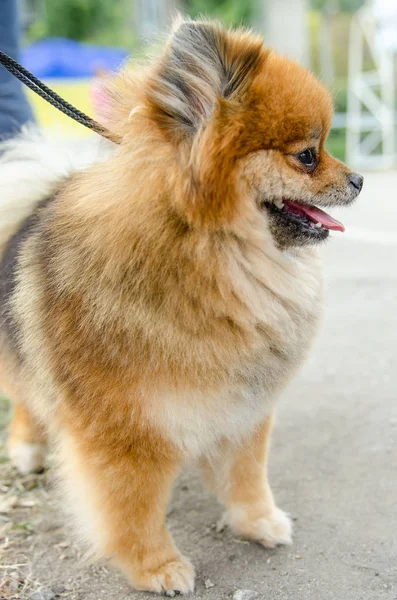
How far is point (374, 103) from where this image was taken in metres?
14.5

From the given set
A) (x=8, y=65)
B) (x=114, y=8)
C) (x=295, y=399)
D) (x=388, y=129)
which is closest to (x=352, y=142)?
(x=388, y=129)

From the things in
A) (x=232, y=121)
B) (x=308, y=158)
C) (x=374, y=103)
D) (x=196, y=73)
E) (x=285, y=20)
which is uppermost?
(x=285, y=20)

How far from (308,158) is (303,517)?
1373 mm

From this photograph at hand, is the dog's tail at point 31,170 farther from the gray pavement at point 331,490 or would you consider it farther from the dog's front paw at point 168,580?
the dog's front paw at point 168,580

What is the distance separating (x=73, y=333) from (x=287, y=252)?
2.32 feet

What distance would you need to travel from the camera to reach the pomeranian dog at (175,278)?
72.4 inches

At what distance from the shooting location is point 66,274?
2.04m

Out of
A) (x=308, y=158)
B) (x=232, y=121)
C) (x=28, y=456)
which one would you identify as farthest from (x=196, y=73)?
(x=28, y=456)

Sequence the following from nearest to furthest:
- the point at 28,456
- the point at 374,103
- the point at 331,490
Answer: the point at 331,490 < the point at 28,456 < the point at 374,103

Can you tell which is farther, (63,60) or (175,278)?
(63,60)

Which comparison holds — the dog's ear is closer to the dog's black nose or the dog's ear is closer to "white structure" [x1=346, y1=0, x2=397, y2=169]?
the dog's black nose

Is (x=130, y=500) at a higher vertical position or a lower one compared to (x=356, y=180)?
lower

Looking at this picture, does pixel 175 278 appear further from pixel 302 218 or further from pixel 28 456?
pixel 28 456

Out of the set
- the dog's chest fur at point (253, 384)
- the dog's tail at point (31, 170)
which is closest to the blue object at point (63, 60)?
the dog's tail at point (31, 170)
